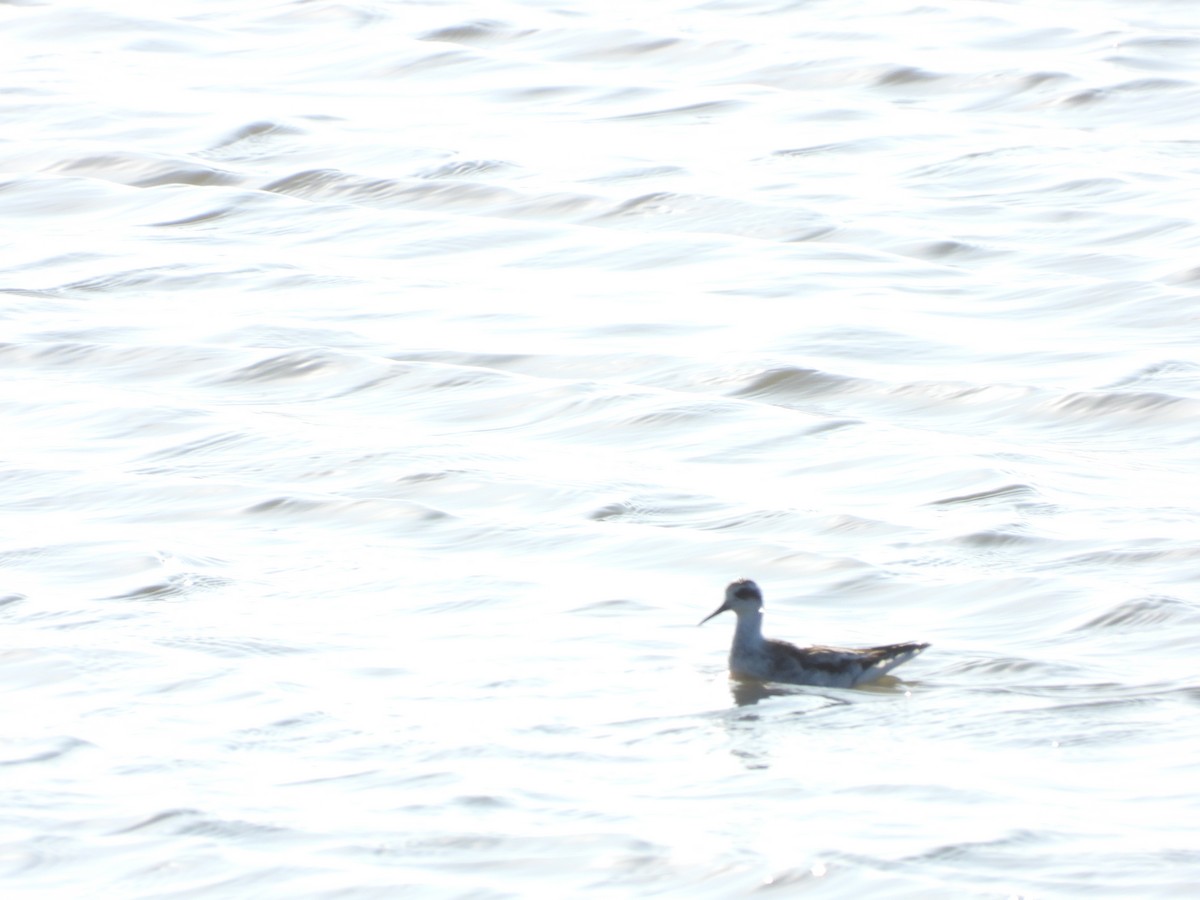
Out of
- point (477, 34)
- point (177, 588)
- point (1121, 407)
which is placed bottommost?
point (1121, 407)

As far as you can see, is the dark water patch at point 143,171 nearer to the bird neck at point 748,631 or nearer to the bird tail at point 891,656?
the bird neck at point 748,631

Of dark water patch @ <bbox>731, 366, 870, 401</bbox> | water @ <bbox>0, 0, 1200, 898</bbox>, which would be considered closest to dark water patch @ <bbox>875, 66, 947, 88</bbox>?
water @ <bbox>0, 0, 1200, 898</bbox>

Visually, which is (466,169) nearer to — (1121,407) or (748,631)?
(1121,407)

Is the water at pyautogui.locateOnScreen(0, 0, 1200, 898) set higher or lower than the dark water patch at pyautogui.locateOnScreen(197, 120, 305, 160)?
lower

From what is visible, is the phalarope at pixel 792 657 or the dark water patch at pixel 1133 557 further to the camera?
the dark water patch at pixel 1133 557

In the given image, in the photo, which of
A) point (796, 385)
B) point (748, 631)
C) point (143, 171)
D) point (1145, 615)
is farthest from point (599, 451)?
point (143, 171)

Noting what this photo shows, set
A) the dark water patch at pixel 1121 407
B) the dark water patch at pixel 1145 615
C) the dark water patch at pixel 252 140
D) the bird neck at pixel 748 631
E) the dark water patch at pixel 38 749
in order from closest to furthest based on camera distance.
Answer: the dark water patch at pixel 38 749, the bird neck at pixel 748 631, the dark water patch at pixel 1145 615, the dark water patch at pixel 1121 407, the dark water patch at pixel 252 140

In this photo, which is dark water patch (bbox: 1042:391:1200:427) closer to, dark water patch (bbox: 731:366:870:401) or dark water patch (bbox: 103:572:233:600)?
dark water patch (bbox: 731:366:870:401)

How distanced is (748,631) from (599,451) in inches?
130

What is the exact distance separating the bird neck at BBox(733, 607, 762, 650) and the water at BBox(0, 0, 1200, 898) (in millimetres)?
206

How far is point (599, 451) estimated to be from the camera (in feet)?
44.1

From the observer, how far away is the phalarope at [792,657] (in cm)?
999

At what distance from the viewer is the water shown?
874cm

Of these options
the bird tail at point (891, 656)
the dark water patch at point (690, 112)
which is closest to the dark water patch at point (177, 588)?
the bird tail at point (891, 656)
